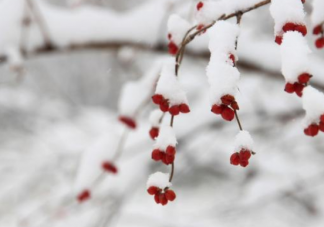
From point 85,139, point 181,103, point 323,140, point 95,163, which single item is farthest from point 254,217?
point 181,103

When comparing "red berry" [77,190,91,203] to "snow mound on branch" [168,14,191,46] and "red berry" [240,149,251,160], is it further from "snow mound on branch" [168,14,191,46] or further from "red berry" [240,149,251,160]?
"red berry" [240,149,251,160]

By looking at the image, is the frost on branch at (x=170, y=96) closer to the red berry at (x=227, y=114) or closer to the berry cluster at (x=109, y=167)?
the red berry at (x=227, y=114)

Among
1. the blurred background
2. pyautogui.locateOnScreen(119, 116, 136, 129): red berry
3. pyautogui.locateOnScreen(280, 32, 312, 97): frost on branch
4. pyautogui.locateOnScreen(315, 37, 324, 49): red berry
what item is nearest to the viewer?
pyautogui.locateOnScreen(280, 32, 312, 97): frost on branch

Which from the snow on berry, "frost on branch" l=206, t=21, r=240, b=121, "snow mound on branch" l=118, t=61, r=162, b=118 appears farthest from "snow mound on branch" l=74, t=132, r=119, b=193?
"frost on branch" l=206, t=21, r=240, b=121

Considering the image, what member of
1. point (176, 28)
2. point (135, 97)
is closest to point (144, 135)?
point (135, 97)

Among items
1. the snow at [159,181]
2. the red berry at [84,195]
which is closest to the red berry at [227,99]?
the snow at [159,181]
